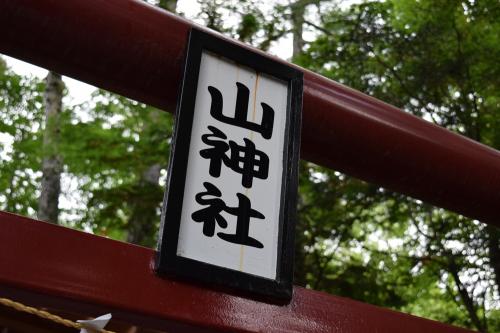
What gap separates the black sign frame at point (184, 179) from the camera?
163cm

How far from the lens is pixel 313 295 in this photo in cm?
188

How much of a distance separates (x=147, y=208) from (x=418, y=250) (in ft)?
10.2

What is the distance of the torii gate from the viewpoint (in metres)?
1.52

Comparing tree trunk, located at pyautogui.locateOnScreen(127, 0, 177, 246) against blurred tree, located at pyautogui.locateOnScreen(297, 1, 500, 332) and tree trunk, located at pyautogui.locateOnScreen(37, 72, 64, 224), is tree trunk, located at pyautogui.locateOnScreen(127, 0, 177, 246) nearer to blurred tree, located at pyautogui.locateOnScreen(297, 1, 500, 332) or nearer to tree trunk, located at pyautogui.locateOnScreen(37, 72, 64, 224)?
tree trunk, located at pyautogui.locateOnScreen(37, 72, 64, 224)

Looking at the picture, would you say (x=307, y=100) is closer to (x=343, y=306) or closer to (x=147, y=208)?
(x=343, y=306)

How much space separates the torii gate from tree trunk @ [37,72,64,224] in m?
4.04

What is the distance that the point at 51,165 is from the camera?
6.06m

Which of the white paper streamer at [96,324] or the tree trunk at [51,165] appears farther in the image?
the tree trunk at [51,165]

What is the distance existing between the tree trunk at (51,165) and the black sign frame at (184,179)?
4.18 m

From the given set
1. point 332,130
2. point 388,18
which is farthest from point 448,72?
point 332,130

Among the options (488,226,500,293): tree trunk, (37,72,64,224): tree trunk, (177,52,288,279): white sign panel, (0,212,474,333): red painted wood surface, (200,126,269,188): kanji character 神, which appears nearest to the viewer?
(0,212,474,333): red painted wood surface

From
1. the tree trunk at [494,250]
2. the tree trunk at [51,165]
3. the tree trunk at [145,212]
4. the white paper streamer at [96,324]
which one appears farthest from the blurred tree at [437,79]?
the white paper streamer at [96,324]

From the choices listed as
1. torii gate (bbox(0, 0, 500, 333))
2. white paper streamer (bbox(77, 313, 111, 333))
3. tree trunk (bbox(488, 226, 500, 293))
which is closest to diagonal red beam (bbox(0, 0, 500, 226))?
torii gate (bbox(0, 0, 500, 333))

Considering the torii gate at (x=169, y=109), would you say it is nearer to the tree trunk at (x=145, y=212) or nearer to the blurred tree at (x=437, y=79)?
the blurred tree at (x=437, y=79)
